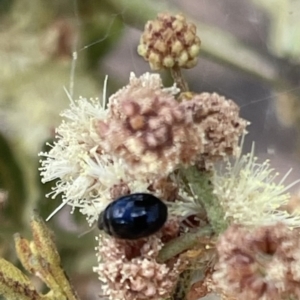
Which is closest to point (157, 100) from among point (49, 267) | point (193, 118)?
point (193, 118)

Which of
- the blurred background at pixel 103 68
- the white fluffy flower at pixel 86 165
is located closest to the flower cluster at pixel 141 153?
the white fluffy flower at pixel 86 165

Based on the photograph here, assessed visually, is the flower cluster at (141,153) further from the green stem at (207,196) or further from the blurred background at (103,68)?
the blurred background at (103,68)

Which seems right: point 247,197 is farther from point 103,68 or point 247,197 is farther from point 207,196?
point 103,68

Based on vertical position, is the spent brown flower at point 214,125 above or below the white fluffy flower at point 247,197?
above

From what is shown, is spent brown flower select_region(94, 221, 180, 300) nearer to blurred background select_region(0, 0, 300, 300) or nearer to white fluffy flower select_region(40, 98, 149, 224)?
white fluffy flower select_region(40, 98, 149, 224)

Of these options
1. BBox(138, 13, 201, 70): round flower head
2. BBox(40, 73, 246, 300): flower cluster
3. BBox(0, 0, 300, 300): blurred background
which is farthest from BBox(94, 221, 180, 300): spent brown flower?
BBox(0, 0, 300, 300): blurred background

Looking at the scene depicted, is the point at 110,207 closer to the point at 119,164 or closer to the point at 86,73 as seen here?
the point at 119,164
